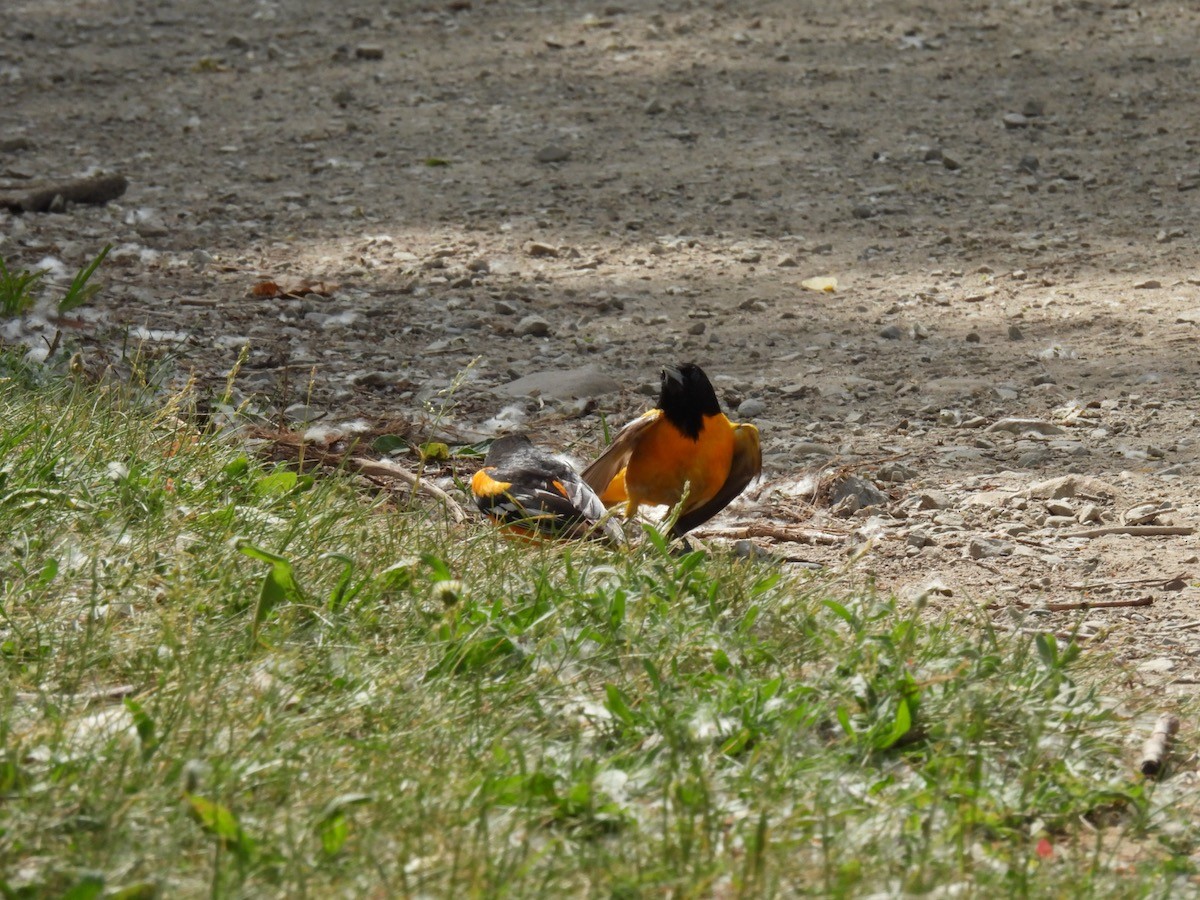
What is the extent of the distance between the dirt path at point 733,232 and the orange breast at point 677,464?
0.22 meters

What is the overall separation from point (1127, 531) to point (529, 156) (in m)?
5.52

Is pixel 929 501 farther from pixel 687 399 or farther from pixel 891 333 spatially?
pixel 891 333

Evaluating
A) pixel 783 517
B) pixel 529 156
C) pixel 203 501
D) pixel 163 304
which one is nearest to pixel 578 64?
pixel 529 156

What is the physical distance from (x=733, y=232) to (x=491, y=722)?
214 inches

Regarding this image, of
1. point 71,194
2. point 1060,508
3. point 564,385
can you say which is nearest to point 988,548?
point 1060,508

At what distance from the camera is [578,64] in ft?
36.1

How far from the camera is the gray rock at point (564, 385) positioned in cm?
619

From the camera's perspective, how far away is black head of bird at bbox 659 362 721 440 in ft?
17.1

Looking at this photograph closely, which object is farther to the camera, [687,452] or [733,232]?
[733,232]

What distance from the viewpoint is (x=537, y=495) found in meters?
4.67

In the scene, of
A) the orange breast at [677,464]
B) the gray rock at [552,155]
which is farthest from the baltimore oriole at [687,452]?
the gray rock at [552,155]

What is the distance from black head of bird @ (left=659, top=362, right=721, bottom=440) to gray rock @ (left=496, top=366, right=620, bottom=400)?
0.99 m

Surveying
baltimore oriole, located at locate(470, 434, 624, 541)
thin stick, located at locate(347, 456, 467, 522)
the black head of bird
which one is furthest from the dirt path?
baltimore oriole, located at locate(470, 434, 624, 541)

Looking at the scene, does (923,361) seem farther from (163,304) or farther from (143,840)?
(143,840)
